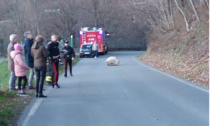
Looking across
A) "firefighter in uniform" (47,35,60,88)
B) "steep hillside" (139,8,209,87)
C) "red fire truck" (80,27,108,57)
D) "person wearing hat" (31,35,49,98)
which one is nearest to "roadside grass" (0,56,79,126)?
"person wearing hat" (31,35,49,98)

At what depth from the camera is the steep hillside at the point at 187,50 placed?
1485cm

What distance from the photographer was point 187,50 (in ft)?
68.8

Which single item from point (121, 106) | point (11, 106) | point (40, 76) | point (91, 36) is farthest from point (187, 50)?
point (91, 36)

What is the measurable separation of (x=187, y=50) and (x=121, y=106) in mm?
13602

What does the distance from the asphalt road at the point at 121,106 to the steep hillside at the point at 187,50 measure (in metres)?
2.64

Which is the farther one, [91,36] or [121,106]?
[91,36]

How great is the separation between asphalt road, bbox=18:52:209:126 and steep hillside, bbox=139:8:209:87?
104 inches

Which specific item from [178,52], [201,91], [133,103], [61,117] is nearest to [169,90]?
[201,91]

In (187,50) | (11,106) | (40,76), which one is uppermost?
(187,50)

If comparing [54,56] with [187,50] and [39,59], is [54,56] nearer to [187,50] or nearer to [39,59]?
[39,59]

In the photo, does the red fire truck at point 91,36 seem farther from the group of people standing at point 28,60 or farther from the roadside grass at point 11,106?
A: the roadside grass at point 11,106

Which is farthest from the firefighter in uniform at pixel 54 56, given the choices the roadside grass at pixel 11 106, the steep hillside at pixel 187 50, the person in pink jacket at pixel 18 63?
the steep hillside at pixel 187 50

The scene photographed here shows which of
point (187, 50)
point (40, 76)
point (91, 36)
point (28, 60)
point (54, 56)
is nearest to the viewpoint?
point (40, 76)

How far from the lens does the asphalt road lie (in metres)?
6.98
